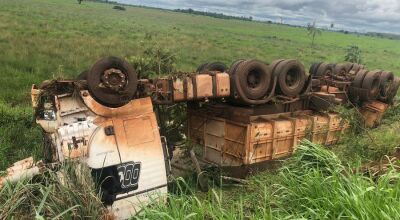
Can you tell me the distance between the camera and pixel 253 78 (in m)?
8.71

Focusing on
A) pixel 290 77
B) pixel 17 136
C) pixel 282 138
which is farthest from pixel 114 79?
pixel 17 136

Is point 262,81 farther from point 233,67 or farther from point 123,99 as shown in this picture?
point 123,99

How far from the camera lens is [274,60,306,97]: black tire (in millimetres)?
8992

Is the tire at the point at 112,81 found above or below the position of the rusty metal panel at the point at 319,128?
above

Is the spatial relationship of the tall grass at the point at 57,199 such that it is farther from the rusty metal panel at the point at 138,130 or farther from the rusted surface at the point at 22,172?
the rusty metal panel at the point at 138,130

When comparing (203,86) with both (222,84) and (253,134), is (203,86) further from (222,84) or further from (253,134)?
(253,134)

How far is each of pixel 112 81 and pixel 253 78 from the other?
3.24 m

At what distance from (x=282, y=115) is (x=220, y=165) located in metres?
1.73

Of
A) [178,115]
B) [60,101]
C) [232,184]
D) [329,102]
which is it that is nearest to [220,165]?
[232,184]

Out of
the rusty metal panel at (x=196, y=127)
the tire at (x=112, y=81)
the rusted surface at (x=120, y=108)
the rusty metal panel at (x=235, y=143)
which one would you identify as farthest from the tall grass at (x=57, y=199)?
the rusty metal panel at (x=196, y=127)

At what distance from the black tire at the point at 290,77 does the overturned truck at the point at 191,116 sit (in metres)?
0.02

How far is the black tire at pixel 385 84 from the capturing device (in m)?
12.0

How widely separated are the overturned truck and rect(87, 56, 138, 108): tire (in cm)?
1

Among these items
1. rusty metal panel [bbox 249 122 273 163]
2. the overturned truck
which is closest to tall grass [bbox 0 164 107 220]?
the overturned truck
